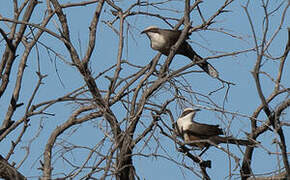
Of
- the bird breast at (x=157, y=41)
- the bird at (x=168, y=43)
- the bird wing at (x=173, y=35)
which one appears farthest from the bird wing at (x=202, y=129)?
the bird breast at (x=157, y=41)

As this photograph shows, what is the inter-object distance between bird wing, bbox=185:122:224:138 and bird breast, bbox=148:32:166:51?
1264mm

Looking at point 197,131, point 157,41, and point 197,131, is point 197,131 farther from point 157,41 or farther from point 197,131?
point 157,41

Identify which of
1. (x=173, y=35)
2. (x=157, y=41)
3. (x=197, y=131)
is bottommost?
(x=197, y=131)

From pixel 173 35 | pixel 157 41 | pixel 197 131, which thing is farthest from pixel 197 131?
pixel 157 41

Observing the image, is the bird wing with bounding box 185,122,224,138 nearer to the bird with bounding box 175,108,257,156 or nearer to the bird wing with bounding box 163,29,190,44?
the bird with bounding box 175,108,257,156

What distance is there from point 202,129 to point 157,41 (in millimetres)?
1484

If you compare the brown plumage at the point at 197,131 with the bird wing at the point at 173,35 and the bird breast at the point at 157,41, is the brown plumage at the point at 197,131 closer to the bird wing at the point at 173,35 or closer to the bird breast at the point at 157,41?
the bird wing at the point at 173,35

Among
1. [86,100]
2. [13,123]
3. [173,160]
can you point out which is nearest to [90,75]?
[86,100]

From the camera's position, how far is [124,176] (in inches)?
174

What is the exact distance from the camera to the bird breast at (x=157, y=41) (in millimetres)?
6125

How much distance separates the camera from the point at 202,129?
5.16 metres

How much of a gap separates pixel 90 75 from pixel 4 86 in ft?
3.21

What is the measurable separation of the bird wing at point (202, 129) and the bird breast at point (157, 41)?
1264 millimetres

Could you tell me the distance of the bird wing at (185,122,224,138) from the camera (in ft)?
16.6
